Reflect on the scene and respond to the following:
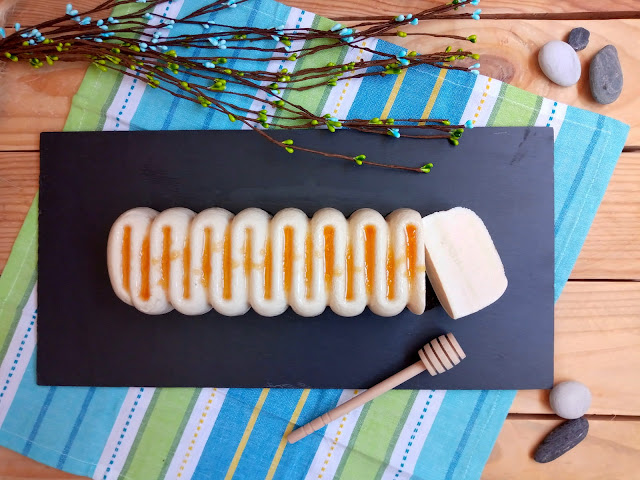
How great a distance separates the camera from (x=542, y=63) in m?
1.60

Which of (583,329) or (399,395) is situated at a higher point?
(583,329)

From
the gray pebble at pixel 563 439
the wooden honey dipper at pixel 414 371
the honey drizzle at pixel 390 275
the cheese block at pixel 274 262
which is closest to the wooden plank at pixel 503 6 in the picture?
the cheese block at pixel 274 262

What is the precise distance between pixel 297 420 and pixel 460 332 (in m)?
0.59

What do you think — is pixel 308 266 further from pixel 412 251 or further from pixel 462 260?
pixel 462 260

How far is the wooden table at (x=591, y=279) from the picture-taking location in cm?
162

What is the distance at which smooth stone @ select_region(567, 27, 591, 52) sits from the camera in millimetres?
1600

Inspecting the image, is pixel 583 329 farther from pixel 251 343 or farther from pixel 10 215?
pixel 10 215

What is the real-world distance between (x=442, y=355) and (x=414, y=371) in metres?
0.10

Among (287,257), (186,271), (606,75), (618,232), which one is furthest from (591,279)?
(186,271)

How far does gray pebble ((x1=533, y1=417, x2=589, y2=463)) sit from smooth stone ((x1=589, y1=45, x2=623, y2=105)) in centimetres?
102

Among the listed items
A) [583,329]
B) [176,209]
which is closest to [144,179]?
[176,209]

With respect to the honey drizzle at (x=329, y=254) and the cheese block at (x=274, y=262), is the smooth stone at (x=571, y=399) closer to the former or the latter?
the cheese block at (x=274, y=262)

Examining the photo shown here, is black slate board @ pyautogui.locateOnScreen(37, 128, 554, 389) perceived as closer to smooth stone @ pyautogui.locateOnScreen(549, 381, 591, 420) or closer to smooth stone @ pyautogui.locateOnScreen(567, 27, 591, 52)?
smooth stone @ pyautogui.locateOnScreen(549, 381, 591, 420)

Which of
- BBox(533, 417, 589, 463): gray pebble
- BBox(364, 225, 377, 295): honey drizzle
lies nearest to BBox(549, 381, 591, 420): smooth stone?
BBox(533, 417, 589, 463): gray pebble
